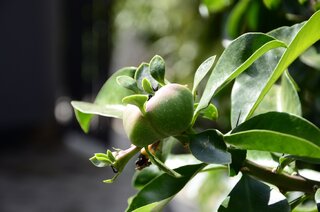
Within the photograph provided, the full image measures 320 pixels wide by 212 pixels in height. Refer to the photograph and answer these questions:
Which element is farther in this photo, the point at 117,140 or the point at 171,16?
the point at 117,140

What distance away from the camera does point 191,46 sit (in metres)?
2.90

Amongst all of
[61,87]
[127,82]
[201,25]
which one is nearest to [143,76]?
[127,82]

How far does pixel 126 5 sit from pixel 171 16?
2.95 feet

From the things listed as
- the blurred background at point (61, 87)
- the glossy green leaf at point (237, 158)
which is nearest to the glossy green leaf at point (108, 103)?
the glossy green leaf at point (237, 158)

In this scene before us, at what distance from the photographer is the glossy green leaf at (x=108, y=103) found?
0.53 m

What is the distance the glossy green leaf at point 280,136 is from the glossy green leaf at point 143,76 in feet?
0.25

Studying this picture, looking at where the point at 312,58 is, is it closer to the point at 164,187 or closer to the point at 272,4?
the point at 272,4

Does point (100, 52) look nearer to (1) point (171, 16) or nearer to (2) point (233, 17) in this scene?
(1) point (171, 16)

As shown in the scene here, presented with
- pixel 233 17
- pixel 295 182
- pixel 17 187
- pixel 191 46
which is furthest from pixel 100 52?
pixel 295 182

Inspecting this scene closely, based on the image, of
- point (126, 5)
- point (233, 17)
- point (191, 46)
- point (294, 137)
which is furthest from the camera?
point (126, 5)

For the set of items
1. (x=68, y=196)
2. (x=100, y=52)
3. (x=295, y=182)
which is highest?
(x=295, y=182)

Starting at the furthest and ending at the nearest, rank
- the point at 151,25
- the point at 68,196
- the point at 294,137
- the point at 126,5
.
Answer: the point at 126,5
the point at 151,25
the point at 68,196
the point at 294,137

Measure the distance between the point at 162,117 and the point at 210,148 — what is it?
0.16ft

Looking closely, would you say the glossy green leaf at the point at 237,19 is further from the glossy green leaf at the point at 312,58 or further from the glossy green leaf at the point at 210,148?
the glossy green leaf at the point at 210,148
